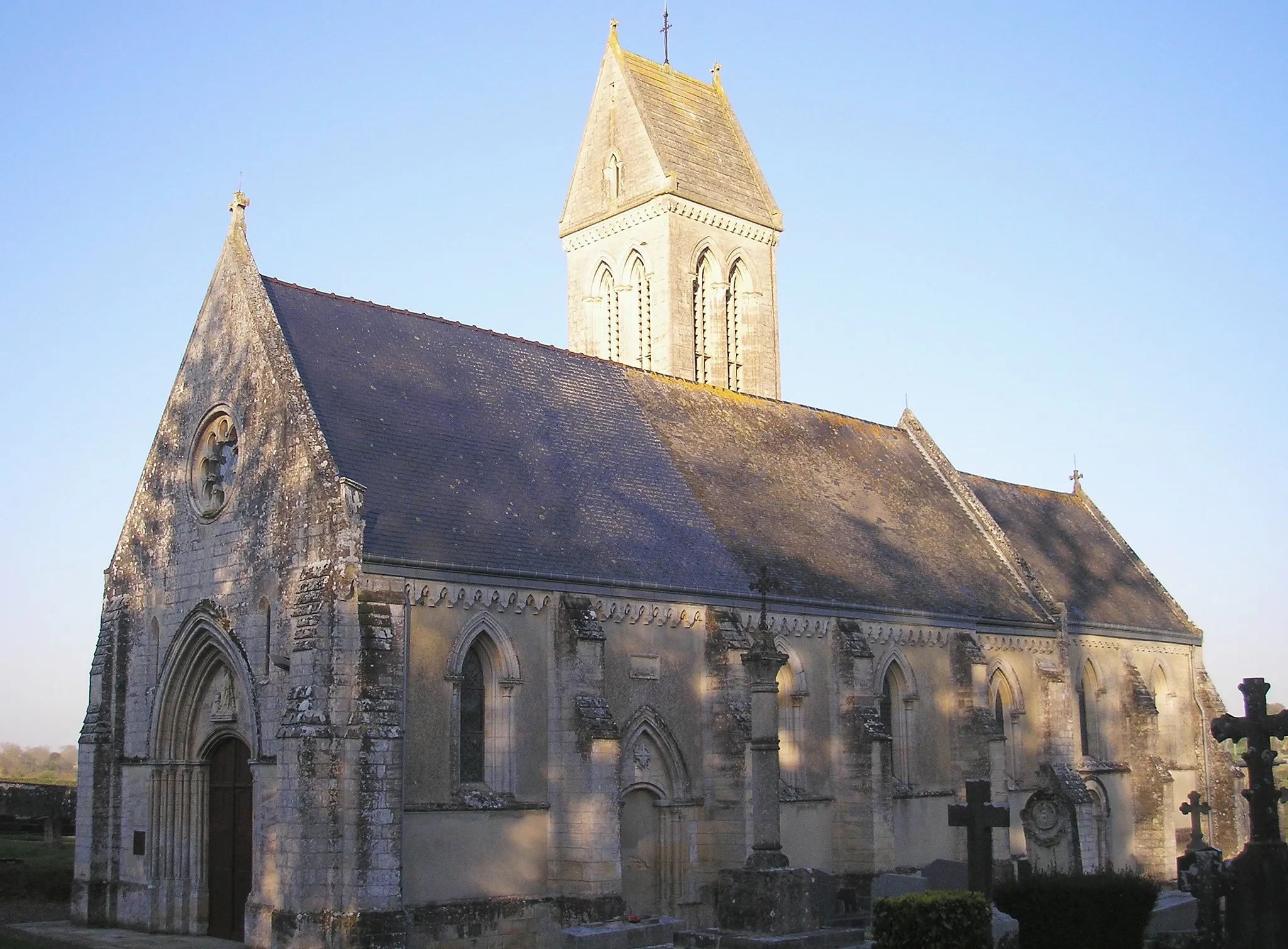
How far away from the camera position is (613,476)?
28969mm

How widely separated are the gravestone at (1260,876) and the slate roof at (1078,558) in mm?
17988

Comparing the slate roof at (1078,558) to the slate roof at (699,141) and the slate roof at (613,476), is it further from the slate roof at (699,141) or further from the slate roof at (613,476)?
the slate roof at (699,141)

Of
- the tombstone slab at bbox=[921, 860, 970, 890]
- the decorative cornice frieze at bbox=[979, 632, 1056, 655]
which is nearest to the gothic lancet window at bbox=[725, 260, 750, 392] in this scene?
the decorative cornice frieze at bbox=[979, 632, 1056, 655]

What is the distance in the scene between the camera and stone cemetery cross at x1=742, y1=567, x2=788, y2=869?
2288 centimetres

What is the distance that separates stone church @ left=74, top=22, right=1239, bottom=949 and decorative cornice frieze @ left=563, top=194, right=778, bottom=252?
9098 mm

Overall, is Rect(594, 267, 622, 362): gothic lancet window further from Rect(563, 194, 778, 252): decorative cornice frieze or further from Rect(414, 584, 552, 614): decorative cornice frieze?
Rect(414, 584, 552, 614): decorative cornice frieze

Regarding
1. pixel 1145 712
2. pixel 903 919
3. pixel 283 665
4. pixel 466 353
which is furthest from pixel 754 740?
pixel 1145 712

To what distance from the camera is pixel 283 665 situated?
23.0 metres

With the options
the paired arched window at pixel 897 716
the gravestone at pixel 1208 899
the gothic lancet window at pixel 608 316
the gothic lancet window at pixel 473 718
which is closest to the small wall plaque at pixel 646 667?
the gothic lancet window at pixel 473 718

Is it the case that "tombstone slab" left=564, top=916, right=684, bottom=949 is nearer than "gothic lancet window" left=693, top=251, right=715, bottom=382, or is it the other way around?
"tombstone slab" left=564, top=916, right=684, bottom=949

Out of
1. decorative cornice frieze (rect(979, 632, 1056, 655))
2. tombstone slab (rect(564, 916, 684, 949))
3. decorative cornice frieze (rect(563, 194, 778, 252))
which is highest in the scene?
decorative cornice frieze (rect(563, 194, 778, 252))

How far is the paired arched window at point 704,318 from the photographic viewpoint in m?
43.3

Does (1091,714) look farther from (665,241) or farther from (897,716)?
(665,241)

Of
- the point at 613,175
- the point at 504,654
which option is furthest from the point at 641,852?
the point at 613,175
